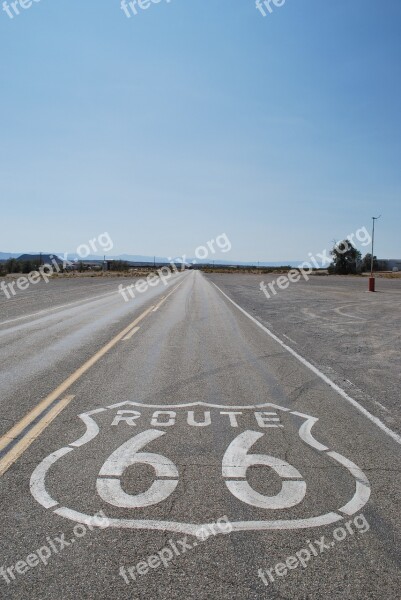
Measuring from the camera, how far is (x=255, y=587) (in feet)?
9.27

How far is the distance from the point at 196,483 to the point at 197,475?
161mm

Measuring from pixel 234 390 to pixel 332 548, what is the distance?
13.8 ft

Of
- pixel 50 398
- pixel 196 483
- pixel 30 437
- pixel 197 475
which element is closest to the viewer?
pixel 196 483

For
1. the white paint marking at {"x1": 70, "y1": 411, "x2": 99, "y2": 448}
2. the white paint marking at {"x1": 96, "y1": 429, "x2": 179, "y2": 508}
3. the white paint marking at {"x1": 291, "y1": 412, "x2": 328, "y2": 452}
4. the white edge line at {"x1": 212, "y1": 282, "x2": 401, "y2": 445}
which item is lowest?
the white edge line at {"x1": 212, "y1": 282, "x2": 401, "y2": 445}

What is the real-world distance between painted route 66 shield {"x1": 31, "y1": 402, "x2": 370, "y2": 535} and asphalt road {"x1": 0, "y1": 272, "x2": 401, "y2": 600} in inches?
0.6

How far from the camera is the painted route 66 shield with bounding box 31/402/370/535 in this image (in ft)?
11.9

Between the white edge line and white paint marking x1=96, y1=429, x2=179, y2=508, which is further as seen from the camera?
the white edge line

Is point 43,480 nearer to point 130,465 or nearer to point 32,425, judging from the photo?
point 130,465

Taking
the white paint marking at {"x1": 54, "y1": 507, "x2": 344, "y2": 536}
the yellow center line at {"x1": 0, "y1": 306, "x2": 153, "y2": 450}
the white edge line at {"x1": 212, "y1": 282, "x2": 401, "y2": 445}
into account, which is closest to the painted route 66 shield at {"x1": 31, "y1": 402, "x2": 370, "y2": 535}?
the white paint marking at {"x1": 54, "y1": 507, "x2": 344, "y2": 536}

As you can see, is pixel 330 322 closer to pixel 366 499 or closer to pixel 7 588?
pixel 366 499

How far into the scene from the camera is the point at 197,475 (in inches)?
169

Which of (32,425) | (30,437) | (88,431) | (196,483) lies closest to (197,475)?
(196,483)

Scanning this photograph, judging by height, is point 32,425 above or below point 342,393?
above

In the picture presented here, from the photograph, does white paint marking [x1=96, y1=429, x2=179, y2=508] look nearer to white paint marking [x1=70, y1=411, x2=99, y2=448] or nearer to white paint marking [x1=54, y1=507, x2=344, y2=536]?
white paint marking [x1=54, y1=507, x2=344, y2=536]
